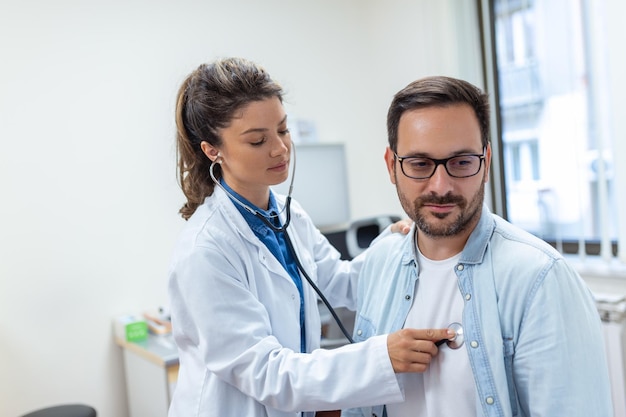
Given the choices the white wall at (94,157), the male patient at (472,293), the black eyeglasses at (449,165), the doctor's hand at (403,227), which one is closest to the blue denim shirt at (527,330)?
the male patient at (472,293)

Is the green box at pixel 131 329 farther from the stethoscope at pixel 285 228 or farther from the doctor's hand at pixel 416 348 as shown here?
the doctor's hand at pixel 416 348

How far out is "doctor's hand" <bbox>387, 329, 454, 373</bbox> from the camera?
0.98m

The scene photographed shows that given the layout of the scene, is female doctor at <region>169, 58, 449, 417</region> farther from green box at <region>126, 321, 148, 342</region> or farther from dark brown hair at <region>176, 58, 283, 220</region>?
green box at <region>126, 321, 148, 342</region>

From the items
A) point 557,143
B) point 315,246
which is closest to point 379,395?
point 315,246

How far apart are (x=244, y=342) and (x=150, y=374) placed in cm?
118

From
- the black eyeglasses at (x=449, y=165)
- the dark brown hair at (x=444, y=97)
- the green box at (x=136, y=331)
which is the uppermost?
the dark brown hair at (x=444, y=97)

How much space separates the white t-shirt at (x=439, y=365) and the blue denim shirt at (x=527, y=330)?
0.08 feet

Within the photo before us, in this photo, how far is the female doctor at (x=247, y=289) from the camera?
3.56 ft

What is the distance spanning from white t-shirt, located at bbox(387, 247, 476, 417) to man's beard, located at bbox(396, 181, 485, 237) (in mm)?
77

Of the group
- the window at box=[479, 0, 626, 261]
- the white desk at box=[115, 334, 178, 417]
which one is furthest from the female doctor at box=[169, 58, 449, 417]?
the window at box=[479, 0, 626, 261]

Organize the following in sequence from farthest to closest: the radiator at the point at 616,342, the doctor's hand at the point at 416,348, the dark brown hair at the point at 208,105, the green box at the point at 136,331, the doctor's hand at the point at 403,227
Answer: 1. the green box at the point at 136,331
2. the radiator at the point at 616,342
3. the doctor's hand at the point at 403,227
4. the dark brown hair at the point at 208,105
5. the doctor's hand at the point at 416,348

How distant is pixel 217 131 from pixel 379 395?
2.29ft

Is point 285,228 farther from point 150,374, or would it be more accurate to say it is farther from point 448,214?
point 150,374

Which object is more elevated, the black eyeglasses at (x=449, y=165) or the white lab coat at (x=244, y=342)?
the black eyeglasses at (x=449, y=165)
